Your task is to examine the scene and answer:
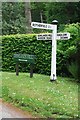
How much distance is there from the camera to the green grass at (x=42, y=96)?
19.6 feet

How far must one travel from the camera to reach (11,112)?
5.80 metres

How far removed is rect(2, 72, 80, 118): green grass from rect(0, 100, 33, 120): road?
6.4 inches

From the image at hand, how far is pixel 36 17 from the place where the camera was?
2677 cm

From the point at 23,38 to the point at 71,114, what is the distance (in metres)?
6.03

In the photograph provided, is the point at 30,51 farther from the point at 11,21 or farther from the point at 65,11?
the point at 65,11

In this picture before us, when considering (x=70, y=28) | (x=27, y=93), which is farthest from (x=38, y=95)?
(x=70, y=28)

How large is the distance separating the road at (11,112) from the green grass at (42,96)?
0.16m

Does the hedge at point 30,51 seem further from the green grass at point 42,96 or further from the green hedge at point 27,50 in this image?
the green grass at point 42,96

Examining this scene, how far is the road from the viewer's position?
5.62 m

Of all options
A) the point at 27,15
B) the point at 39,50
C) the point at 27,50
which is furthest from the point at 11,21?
the point at 39,50

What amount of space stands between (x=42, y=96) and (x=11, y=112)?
1262 mm

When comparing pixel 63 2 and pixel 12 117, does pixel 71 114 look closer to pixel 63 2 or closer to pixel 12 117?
pixel 12 117

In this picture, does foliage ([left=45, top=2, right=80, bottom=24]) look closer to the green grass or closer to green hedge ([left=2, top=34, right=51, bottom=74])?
green hedge ([left=2, top=34, right=51, bottom=74])

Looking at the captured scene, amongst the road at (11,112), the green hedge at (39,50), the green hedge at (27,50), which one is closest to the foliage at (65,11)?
the green hedge at (39,50)
